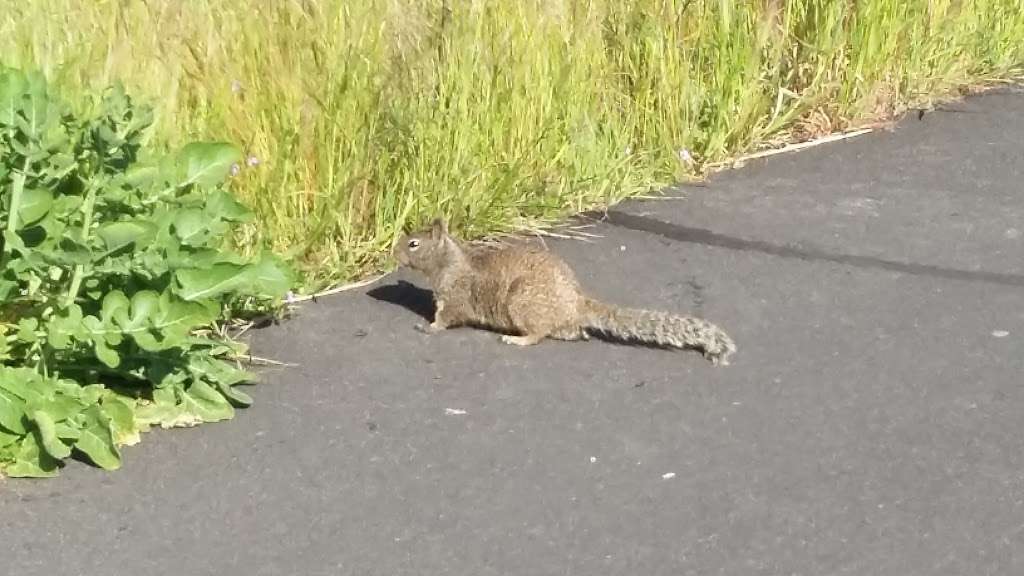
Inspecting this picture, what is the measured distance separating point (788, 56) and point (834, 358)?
3334mm

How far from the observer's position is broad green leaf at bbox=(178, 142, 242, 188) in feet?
16.9

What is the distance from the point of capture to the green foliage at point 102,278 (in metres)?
4.69

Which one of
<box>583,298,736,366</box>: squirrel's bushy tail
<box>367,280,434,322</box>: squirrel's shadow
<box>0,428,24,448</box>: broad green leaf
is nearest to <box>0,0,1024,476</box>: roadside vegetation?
<box>0,428,24,448</box>: broad green leaf

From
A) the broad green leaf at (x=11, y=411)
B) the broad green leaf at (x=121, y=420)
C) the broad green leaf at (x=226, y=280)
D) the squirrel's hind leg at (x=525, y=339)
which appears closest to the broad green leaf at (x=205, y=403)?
the broad green leaf at (x=121, y=420)

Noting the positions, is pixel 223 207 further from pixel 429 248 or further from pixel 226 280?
pixel 429 248

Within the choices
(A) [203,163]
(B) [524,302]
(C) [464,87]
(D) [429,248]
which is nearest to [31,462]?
(A) [203,163]

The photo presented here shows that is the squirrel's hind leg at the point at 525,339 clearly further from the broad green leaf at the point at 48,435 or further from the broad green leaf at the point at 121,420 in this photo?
the broad green leaf at the point at 48,435

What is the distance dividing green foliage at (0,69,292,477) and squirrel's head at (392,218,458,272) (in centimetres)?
121

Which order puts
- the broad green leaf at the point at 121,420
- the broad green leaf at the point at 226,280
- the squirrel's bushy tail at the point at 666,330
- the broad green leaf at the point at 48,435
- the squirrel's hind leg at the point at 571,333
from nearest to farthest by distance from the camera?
the broad green leaf at the point at 48,435, the broad green leaf at the point at 226,280, the broad green leaf at the point at 121,420, the squirrel's bushy tail at the point at 666,330, the squirrel's hind leg at the point at 571,333

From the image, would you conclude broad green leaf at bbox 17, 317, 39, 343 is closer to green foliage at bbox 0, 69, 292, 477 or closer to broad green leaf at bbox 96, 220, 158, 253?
green foliage at bbox 0, 69, 292, 477

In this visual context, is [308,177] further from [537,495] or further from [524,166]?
[537,495]

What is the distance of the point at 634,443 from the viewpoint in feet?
16.5

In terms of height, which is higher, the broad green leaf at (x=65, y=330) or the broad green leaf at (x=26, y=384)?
the broad green leaf at (x=65, y=330)

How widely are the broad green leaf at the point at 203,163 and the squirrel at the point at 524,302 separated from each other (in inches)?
50.2
